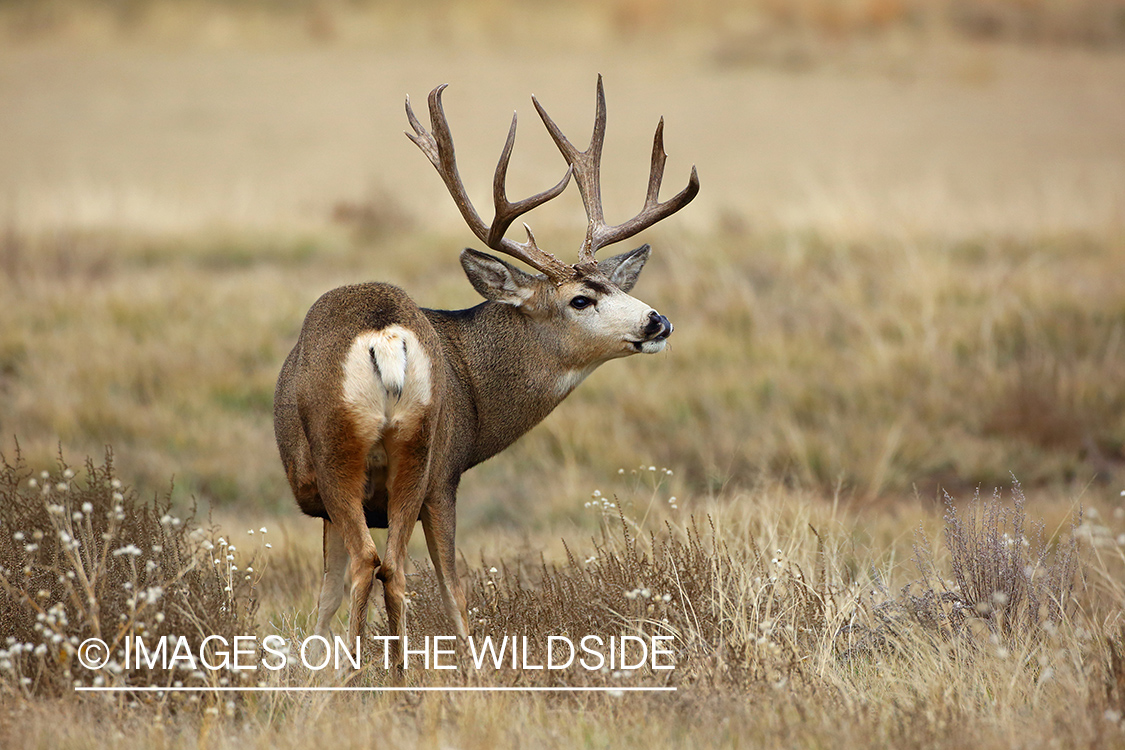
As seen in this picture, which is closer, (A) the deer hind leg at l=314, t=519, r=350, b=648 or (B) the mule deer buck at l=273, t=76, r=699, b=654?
(B) the mule deer buck at l=273, t=76, r=699, b=654

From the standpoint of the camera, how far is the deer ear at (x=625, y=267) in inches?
225

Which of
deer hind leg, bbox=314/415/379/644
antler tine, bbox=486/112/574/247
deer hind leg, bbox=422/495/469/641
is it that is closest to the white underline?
deer hind leg, bbox=314/415/379/644

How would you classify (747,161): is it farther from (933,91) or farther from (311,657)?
(311,657)

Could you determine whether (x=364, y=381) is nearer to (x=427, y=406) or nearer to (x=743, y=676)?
(x=427, y=406)

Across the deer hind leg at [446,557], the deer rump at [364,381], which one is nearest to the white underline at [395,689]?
the deer hind leg at [446,557]

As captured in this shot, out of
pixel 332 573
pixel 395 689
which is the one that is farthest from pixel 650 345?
pixel 395 689

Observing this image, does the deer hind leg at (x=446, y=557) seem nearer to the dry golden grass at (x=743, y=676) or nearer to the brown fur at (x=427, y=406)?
the brown fur at (x=427, y=406)

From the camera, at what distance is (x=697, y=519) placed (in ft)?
22.3

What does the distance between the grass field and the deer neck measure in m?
0.67

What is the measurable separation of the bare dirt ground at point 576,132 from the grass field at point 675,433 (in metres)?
0.20

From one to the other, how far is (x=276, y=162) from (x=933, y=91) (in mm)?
18308

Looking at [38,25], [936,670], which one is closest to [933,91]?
[38,25]

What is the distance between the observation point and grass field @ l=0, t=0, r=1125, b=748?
4023 mm

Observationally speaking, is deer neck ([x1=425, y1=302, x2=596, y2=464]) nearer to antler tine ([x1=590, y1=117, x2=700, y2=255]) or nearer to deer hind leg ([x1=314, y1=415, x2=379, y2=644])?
antler tine ([x1=590, y1=117, x2=700, y2=255])
